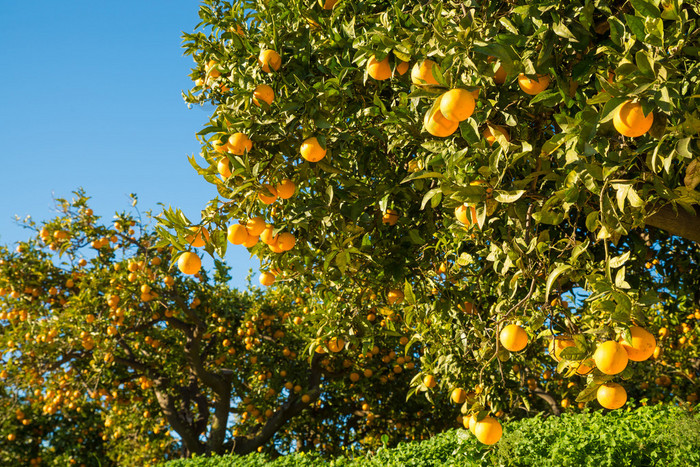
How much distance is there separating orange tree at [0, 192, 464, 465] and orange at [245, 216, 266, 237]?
4.01 m

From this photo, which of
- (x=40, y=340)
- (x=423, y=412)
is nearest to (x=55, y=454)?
(x=40, y=340)

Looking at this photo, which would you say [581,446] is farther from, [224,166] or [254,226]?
[224,166]

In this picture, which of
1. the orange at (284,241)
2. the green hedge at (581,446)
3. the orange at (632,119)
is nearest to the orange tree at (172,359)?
the green hedge at (581,446)

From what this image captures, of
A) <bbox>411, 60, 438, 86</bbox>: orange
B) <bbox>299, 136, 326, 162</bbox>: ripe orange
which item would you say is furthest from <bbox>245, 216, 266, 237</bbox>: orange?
<bbox>411, 60, 438, 86</bbox>: orange

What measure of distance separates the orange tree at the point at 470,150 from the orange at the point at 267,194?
14 mm

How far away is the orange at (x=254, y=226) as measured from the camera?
222 centimetres

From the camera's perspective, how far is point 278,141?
88.7 inches

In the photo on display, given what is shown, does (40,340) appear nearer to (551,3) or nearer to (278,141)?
(278,141)

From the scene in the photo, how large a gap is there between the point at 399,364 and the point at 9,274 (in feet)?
19.2

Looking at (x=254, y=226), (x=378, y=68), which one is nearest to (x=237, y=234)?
(x=254, y=226)

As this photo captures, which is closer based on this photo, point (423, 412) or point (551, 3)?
point (551, 3)

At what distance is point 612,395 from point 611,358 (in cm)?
21

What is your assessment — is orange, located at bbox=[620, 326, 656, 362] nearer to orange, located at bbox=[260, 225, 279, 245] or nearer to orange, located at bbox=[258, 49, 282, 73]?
orange, located at bbox=[260, 225, 279, 245]

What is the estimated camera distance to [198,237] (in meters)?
2.09
